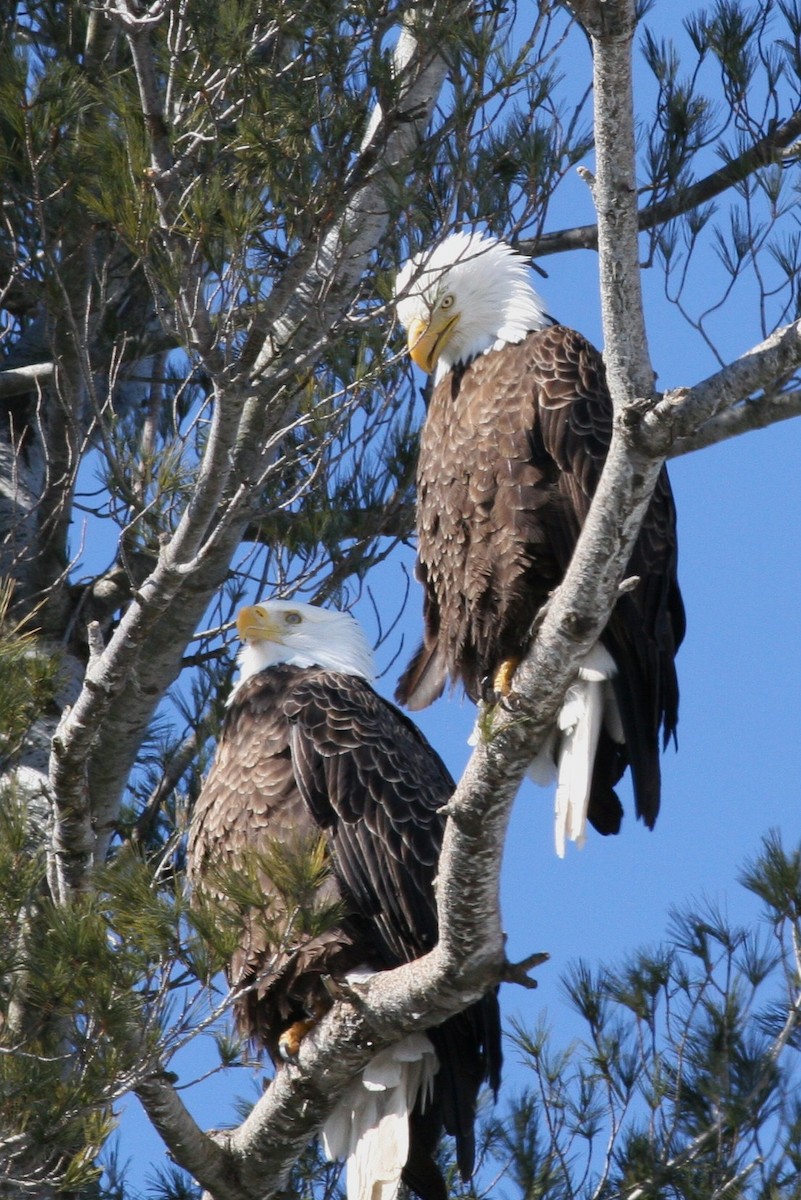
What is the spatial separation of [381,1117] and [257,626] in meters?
1.23

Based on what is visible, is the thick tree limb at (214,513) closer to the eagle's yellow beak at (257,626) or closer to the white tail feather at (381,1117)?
the eagle's yellow beak at (257,626)

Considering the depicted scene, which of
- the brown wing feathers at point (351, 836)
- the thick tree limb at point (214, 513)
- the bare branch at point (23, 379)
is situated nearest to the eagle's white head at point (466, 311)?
the thick tree limb at point (214, 513)

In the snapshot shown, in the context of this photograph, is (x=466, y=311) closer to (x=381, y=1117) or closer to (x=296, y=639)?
(x=296, y=639)

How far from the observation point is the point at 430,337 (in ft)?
11.4

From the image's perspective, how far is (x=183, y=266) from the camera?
278cm

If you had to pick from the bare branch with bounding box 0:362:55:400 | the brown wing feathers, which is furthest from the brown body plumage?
the bare branch with bounding box 0:362:55:400

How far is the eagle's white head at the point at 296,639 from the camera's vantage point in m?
4.02

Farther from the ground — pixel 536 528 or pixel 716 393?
pixel 536 528

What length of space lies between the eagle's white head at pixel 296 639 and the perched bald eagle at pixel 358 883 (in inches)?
11.2

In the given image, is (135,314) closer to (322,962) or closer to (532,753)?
(322,962)

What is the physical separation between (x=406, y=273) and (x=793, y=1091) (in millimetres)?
1916

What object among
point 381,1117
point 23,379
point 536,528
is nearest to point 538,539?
point 536,528

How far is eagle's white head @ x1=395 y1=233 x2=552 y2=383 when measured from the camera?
3447 mm

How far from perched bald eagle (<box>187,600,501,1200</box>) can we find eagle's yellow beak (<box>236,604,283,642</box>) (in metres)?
0.31
